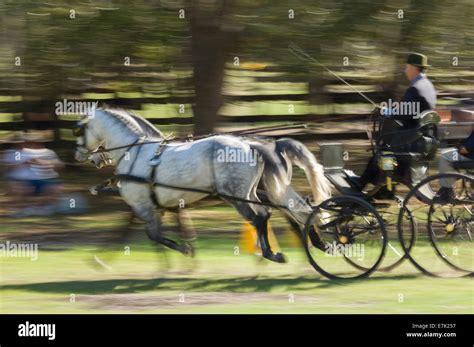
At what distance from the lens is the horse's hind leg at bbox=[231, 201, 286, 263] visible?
923 cm

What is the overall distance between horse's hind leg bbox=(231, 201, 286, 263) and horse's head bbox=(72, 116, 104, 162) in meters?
1.64

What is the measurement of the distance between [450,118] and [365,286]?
8.29 feet

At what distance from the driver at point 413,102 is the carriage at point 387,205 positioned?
2.0 inches

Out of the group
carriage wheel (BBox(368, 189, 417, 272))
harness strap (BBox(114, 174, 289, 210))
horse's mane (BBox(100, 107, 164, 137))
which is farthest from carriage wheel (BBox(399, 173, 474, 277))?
horse's mane (BBox(100, 107, 164, 137))

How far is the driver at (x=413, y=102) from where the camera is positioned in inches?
379

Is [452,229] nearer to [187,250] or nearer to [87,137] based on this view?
[187,250]

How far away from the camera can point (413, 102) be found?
9.64 metres

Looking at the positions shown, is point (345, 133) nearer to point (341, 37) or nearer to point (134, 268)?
point (341, 37)

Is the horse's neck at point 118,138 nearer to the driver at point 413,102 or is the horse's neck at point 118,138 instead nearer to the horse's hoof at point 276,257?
the horse's hoof at point 276,257

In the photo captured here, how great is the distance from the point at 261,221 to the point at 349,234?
865 millimetres

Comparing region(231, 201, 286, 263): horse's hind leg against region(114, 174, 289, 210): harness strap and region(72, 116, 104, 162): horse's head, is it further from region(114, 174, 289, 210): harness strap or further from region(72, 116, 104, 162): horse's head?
region(72, 116, 104, 162): horse's head

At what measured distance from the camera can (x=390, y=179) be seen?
9.62 meters

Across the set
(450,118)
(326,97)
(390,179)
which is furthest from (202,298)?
(326,97)

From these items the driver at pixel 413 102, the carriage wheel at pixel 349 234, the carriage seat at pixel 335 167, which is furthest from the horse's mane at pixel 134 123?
the driver at pixel 413 102
